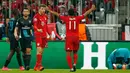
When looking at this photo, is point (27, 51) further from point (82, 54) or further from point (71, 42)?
point (82, 54)

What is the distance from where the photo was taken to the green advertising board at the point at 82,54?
18859 mm

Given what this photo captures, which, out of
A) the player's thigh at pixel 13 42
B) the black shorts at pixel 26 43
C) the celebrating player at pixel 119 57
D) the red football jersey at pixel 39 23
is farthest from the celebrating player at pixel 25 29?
the celebrating player at pixel 119 57

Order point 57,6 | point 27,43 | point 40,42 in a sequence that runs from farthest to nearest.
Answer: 1. point 57,6
2. point 27,43
3. point 40,42

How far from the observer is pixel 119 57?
1867cm

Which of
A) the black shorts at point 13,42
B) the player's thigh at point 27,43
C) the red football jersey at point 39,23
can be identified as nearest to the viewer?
the red football jersey at point 39,23

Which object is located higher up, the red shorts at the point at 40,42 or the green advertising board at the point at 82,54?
the red shorts at the point at 40,42

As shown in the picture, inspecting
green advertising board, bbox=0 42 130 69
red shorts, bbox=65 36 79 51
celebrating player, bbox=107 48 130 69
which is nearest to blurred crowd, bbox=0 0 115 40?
green advertising board, bbox=0 42 130 69

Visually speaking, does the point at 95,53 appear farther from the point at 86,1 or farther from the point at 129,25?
the point at 86,1

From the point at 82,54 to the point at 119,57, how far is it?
4.58 feet

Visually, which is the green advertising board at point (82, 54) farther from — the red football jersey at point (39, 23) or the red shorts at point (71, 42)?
the red shorts at point (71, 42)

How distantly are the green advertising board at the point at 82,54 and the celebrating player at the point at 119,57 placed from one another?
8.4 inches

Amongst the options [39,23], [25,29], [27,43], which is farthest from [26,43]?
[39,23]

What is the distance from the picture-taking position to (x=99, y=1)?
69.6ft

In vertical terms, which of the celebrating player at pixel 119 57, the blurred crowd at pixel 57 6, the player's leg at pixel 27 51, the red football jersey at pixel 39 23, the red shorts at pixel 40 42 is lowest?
the celebrating player at pixel 119 57
